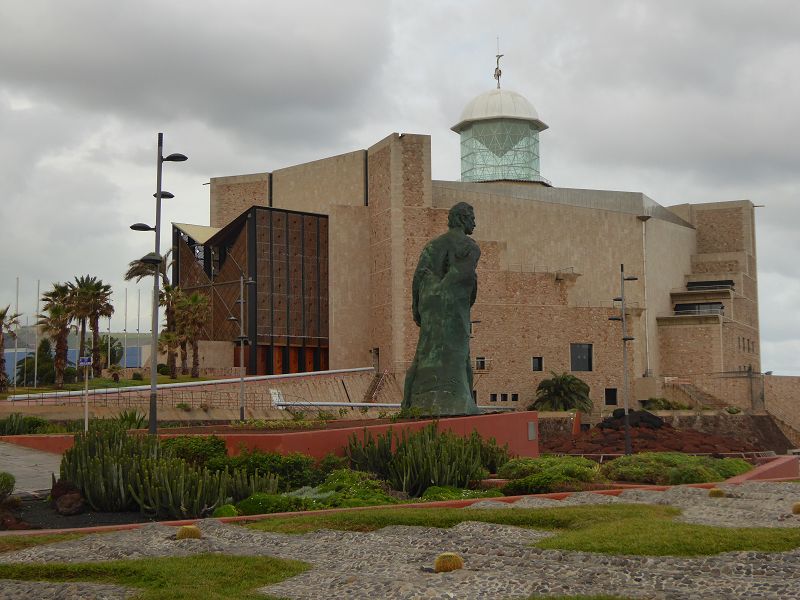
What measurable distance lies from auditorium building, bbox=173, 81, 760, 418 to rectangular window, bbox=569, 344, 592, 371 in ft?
0.28

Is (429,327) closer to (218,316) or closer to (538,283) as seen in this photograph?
(538,283)

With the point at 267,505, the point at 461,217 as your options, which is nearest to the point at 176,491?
the point at 267,505

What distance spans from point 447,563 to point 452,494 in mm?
6606

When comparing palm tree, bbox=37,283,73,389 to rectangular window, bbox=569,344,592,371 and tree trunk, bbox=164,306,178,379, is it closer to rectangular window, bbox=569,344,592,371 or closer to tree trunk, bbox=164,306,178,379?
tree trunk, bbox=164,306,178,379

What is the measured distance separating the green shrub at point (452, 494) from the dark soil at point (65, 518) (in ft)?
15.4

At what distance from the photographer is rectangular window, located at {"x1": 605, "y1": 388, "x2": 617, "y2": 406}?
5791cm

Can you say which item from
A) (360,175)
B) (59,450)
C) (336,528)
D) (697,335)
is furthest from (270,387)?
(336,528)

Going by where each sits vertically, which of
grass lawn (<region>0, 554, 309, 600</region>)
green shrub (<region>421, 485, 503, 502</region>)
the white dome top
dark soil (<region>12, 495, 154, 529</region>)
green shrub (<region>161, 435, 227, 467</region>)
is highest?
the white dome top

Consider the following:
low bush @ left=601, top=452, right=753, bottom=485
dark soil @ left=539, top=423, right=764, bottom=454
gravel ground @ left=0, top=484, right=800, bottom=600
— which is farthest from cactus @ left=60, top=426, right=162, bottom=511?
dark soil @ left=539, top=423, right=764, bottom=454

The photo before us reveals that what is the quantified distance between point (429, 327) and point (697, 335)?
44153mm

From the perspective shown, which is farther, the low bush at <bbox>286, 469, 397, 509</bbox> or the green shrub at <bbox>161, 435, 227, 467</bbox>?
the green shrub at <bbox>161, 435, 227, 467</bbox>

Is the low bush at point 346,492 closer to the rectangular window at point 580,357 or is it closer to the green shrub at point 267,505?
the green shrub at point 267,505

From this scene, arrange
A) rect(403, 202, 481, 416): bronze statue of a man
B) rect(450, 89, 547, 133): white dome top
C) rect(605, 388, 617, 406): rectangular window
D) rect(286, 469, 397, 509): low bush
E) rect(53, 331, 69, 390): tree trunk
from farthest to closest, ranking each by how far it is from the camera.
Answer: rect(450, 89, 547, 133): white dome top, rect(605, 388, 617, 406): rectangular window, rect(53, 331, 69, 390): tree trunk, rect(403, 202, 481, 416): bronze statue of a man, rect(286, 469, 397, 509): low bush

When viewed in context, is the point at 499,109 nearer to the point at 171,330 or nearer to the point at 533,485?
the point at 171,330
